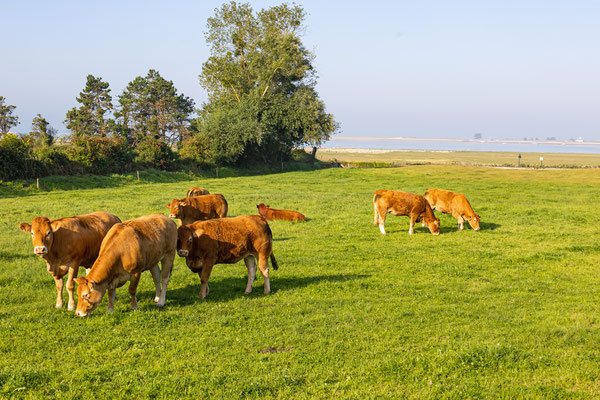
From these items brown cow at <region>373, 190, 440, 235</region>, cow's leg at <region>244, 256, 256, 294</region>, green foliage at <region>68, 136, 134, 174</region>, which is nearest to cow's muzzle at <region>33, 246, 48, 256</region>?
cow's leg at <region>244, 256, 256, 294</region>

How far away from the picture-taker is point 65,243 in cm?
1027

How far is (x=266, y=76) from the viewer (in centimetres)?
6669

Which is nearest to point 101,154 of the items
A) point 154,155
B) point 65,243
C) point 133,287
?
point 154,155

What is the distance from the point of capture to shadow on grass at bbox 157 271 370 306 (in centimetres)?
1122

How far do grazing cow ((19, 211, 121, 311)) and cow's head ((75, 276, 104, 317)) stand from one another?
0.97m

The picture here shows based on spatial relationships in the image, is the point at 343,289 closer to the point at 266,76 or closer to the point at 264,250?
the point at 264,250

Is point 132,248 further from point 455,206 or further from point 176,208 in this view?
point 455,206

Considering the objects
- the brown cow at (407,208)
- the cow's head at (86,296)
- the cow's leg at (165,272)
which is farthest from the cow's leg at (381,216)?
the cow's head at (86,296)

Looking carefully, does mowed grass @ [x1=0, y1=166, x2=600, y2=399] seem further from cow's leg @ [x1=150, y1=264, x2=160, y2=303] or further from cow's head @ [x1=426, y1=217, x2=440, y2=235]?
cow's head @ [x1=426, y1=217, x2=440, y2=235]

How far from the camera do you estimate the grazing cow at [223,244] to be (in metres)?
11.0

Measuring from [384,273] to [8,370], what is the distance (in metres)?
9.67

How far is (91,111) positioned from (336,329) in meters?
83.4

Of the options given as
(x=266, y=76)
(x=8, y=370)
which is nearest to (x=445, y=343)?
(x=8, y=370)

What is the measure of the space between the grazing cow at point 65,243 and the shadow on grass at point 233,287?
161 centimetres
